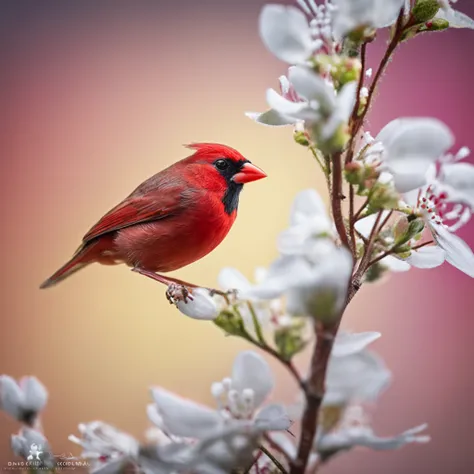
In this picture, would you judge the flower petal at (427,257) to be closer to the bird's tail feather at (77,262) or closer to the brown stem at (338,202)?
the brown stem at (338,202)

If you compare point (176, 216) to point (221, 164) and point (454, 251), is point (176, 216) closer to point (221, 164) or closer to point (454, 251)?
point (221, 164)

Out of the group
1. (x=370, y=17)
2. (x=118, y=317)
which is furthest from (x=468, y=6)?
(x=370, y=17)

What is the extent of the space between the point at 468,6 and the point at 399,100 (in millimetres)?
175

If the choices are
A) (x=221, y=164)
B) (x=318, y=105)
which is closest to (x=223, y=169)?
(x=221, y=164)

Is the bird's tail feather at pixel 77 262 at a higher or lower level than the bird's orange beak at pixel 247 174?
lower

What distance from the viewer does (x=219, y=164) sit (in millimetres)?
508

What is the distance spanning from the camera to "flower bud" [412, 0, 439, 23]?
316 mm

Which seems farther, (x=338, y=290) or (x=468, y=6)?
(x=468, y=6)

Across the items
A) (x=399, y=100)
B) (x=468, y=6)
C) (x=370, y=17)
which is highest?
(x=468, y=6)

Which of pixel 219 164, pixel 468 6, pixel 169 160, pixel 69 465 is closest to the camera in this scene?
pixel 69 465

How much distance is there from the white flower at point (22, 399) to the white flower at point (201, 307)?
103 mm

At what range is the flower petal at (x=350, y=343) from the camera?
0.87 feet

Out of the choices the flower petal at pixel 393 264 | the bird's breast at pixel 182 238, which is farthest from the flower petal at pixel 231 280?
the bird's breast at pixel 182 238

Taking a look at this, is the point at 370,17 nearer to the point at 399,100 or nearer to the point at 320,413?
the point at 320,413
